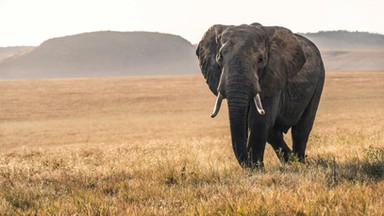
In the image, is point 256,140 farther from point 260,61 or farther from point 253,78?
point 260,61

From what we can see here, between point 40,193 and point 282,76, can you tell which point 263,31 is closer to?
point 282,76

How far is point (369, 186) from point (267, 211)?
1.66 metres

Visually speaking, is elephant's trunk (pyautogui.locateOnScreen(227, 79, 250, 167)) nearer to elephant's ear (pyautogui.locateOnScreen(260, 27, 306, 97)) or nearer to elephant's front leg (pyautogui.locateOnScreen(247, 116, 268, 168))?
elephant's front leg (pyautogui.locateOnScreen(247, 116, 268, 168))

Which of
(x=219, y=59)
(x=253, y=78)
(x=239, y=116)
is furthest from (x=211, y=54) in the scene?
(x=239, y=116)

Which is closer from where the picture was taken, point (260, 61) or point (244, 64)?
point (244, 64)

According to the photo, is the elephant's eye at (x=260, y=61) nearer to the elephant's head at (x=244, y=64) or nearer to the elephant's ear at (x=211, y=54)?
the elephant's head at (x=244, y=64)

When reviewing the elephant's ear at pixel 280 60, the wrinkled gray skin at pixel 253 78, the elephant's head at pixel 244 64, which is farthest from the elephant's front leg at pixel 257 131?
the elephant's ear at pixel 280 60

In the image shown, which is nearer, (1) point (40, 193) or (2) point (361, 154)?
(1) point (40, 193)

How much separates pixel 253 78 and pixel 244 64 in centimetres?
23

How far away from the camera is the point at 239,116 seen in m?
7.41

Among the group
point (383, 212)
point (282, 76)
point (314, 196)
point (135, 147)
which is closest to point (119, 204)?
point (314, 196)

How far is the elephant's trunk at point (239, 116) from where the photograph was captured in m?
7.26

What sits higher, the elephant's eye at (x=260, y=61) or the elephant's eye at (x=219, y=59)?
the elephant's eye at (x=219, y=59)

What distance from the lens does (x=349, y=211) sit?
4.70 metres
